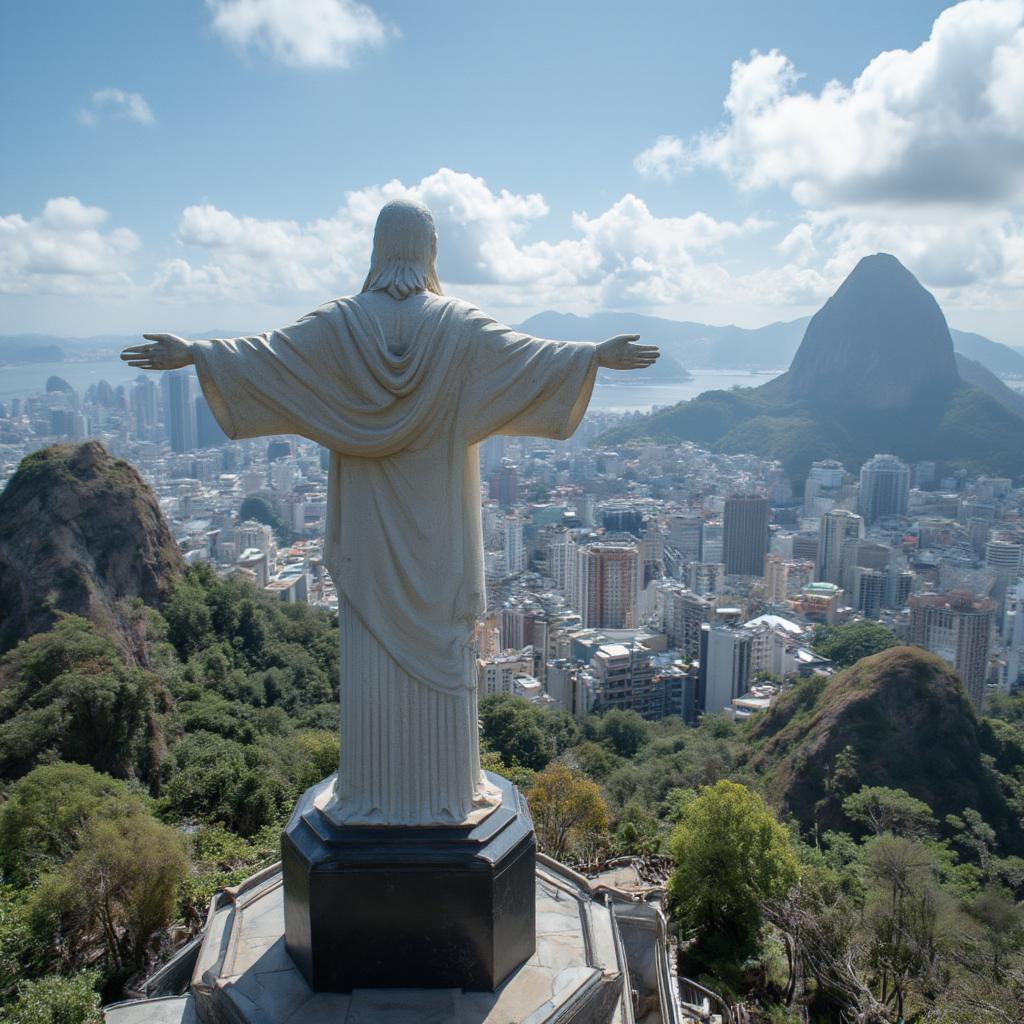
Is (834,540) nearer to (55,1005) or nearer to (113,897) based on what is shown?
(113,897)

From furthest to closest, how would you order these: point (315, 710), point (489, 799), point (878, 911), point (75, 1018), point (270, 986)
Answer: point (315, 710) → point (878, 911) → point (75, 1018) → point (489, 799) → point (270, 986)

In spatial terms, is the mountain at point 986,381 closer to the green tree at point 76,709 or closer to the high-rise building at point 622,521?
the high-rise building at point 622,521

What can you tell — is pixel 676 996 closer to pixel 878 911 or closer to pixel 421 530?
pixel 421 530

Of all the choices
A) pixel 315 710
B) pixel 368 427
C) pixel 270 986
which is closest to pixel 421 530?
pixel 368 427

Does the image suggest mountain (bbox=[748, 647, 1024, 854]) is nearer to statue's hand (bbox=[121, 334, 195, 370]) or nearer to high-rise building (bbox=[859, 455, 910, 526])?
statue's hand (bbox=[121, 334, 195, 370])

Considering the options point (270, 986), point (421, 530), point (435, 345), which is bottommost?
point (270, 986)

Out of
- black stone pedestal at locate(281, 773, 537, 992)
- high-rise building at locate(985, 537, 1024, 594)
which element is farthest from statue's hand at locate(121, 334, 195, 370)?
high-rise building at locate(985, 537, 1024, 594)

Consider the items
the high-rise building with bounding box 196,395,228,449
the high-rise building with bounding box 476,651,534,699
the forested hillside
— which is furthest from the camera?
the high-rise building with bounding box 196,395,228,449
